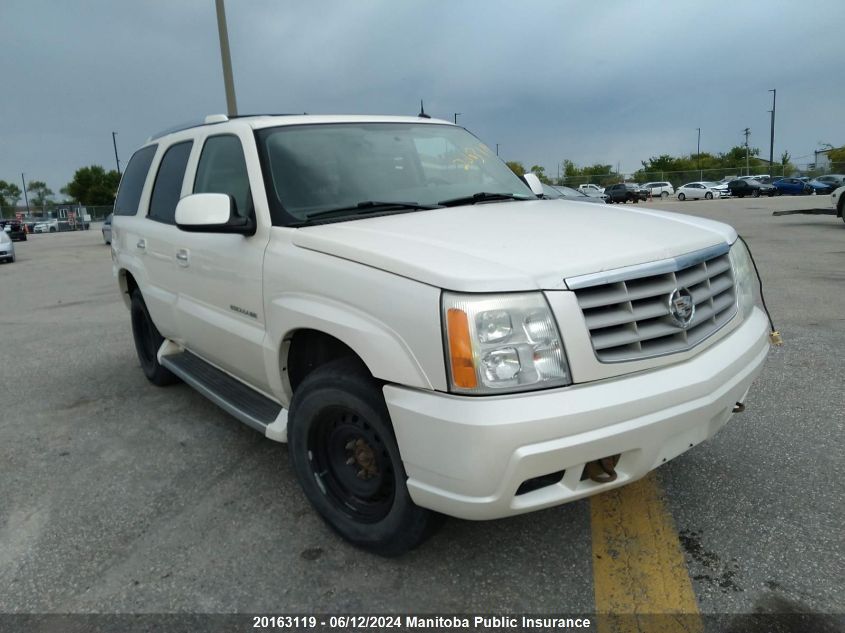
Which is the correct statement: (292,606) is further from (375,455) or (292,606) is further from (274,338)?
(274,338)

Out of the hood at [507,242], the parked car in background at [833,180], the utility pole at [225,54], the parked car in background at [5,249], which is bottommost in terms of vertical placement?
the parked car in background at [833,180]

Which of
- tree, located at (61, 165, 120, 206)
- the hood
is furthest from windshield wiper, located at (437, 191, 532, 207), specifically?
tree, located at (61, 165, 120, 206)

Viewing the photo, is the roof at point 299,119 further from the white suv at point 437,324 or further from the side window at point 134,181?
the side window at point 134,181

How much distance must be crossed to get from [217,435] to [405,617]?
7.06 feet

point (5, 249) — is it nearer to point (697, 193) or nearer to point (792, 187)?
point (697, 193)

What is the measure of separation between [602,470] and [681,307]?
66 cm

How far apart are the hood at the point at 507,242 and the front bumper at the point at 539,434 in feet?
1.27

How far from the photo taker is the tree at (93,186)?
254 ft

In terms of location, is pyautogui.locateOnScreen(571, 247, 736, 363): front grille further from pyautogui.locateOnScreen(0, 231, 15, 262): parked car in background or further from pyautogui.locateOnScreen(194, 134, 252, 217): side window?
pyautogui.locateOnScreen(0, 231, 15, 262): parked car in background

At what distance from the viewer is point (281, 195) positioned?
3094 millimetres

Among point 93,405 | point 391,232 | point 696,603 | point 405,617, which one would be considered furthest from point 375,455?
point 93,405

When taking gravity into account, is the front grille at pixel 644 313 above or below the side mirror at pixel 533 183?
below

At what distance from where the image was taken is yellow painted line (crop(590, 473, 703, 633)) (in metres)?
2.25

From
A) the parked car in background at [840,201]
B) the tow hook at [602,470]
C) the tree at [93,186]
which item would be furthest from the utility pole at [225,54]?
the tree at [93,186]
